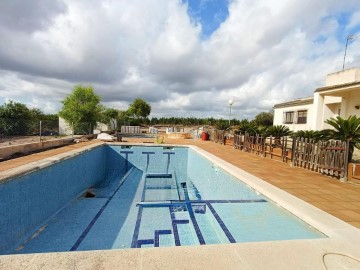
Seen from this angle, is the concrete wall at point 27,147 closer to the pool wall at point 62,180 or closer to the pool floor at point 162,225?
the pool wall at point 62,180

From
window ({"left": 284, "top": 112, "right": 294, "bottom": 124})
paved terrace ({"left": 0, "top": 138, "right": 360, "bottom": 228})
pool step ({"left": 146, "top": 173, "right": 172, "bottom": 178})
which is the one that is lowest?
pool step ({"left": 146, "top": 173, "right": 172, "bottom": 178})

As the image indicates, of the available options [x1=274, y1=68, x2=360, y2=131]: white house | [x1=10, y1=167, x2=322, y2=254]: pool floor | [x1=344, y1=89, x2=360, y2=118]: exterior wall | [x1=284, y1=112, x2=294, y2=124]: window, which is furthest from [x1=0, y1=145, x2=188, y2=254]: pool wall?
[x1=284, y1=112, x2=294, y2=124]: window

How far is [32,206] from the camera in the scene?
4734 mm

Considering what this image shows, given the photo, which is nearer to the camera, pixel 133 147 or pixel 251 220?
pixel 251 220

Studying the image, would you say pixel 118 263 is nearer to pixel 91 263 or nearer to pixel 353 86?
pixel 91 263

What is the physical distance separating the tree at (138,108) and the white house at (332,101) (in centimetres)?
3260

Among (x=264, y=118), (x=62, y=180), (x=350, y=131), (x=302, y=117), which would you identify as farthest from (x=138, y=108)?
(x=350, y=131)

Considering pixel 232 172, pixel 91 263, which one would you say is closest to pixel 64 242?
pixel 91 263

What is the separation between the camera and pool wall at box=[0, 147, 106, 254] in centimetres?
402

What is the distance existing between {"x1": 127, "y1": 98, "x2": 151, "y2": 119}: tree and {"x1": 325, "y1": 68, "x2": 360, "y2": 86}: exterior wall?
118ft

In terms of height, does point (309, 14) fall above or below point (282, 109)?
above

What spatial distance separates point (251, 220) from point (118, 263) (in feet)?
9.94

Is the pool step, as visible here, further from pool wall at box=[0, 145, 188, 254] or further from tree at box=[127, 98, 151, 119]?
tree at box=[127, 98, 151, 119]

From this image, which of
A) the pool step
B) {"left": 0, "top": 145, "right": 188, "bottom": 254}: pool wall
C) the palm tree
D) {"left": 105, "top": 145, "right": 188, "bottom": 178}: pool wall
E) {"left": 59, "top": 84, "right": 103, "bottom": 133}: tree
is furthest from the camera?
{"left": 59, "top": 84, "right": 103, "bottom": 133}: tree
